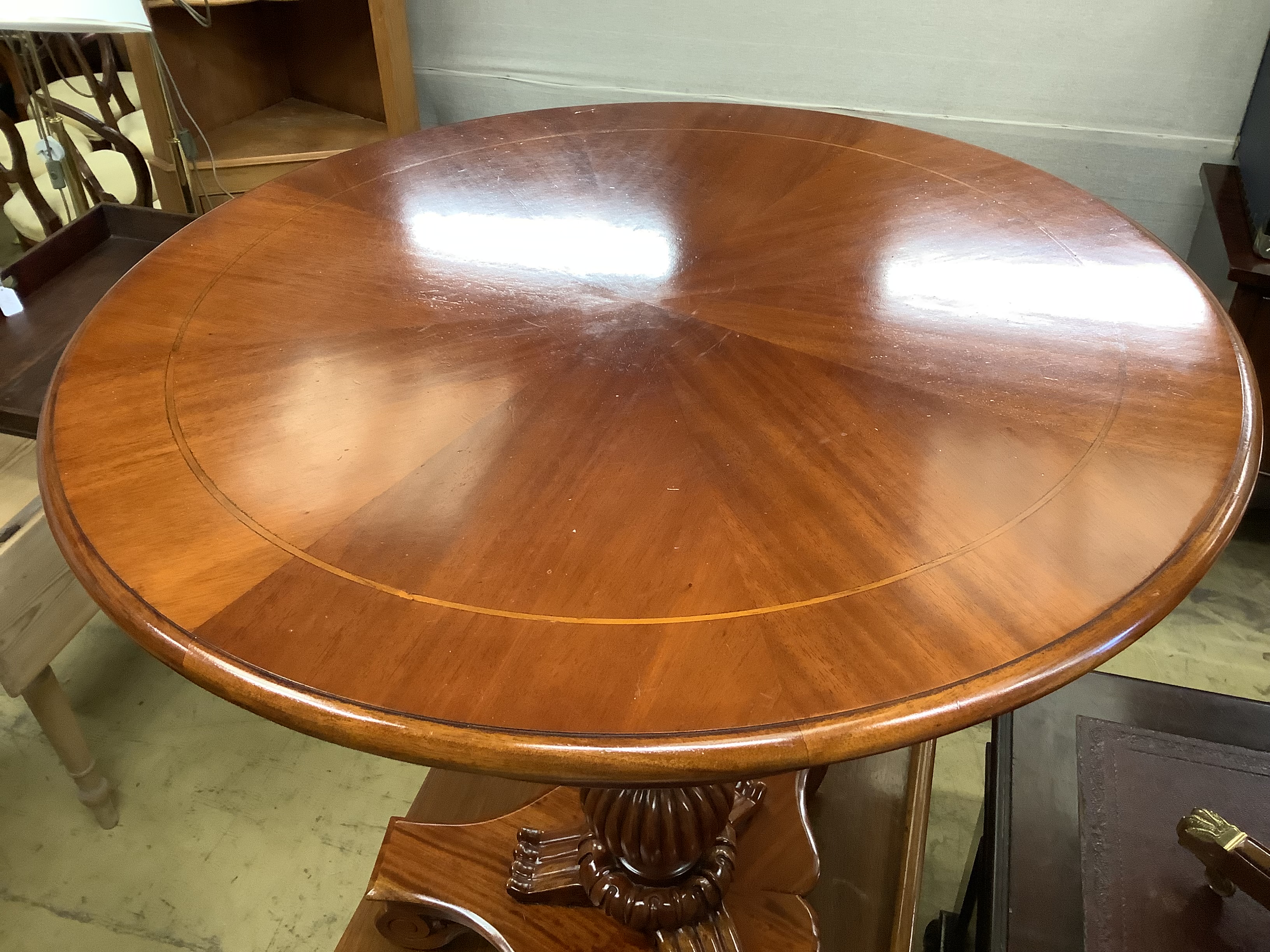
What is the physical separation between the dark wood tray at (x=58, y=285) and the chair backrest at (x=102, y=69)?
29cm

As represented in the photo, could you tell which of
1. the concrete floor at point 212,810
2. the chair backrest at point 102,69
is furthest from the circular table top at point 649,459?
the chair backrest at point 102,69

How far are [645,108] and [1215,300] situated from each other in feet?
2.38

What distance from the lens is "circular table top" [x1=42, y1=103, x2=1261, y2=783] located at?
1.80 ft

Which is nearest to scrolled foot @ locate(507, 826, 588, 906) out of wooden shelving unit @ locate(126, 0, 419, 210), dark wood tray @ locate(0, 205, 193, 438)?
dark wood tray @ locate(0, 205, 193, 438)

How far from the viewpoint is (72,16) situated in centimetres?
119

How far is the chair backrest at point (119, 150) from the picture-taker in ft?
5.94

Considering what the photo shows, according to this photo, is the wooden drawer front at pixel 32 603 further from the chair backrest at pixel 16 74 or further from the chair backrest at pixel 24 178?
the chair backrest at pixel 16 74

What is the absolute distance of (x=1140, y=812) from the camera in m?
0.87

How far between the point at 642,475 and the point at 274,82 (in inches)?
75.7

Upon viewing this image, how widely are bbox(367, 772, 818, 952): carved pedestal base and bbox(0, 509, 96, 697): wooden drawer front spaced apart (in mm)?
484

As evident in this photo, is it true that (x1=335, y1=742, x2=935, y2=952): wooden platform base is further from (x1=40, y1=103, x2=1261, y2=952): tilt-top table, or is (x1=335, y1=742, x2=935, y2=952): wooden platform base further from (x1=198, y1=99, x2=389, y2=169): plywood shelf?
(x1=198, y1=99, x2=389, y2=169): plywood shelf

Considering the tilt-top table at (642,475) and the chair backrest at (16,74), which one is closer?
the tilt-top table at (642,475)

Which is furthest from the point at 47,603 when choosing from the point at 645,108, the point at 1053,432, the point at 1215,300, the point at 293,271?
the point at 1215,300

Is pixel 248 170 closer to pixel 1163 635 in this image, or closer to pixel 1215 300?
pixel 1215 300
